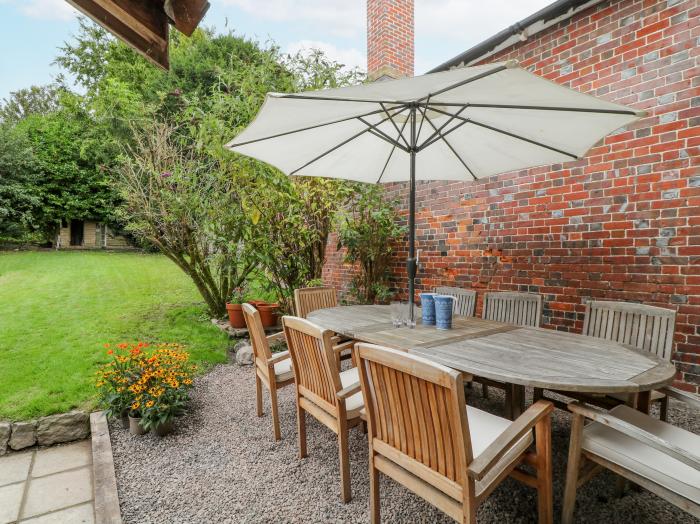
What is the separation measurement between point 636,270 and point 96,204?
19547mm

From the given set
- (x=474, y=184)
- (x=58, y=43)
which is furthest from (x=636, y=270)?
(x=58, y=43)

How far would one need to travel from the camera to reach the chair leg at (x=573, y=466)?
1609 millimetres

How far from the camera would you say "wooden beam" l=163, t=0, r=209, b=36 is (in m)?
1.63

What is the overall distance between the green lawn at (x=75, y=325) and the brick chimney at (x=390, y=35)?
5.34 m

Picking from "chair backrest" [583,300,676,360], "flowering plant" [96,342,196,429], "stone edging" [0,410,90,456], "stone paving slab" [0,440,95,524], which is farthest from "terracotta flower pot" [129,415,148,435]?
"chair backrest" [583,300,676,360]

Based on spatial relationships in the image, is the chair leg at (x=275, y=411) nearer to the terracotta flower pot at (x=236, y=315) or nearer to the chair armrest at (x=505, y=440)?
the chair armrest at (x=505, y=440)

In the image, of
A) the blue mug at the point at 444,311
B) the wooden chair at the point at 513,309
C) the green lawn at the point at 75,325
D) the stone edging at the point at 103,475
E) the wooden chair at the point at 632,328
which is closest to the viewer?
the stone edging at the point at 103,475

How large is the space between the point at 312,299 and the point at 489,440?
237cm

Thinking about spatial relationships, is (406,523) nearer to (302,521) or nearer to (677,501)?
(302,521)

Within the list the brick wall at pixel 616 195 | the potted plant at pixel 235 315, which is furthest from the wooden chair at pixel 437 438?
the potted plant at pixel 235 315

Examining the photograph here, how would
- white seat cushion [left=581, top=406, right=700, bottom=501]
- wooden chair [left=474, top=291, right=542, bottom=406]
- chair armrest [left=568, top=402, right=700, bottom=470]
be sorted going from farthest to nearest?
wooden chair [left=474, top=291, right=542, bottom=406]
white seat cushion [left=581, top=406, right=700, bottom=501]
chair armrest [left=568, top=402, right=700, bottom=470]

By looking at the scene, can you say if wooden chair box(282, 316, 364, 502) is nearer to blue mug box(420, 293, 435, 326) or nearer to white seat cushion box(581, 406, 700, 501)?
blue mug box(420, 293, 435, 326)

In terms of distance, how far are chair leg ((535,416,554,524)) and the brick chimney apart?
6361 millimetres

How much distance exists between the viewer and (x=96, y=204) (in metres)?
16.8
